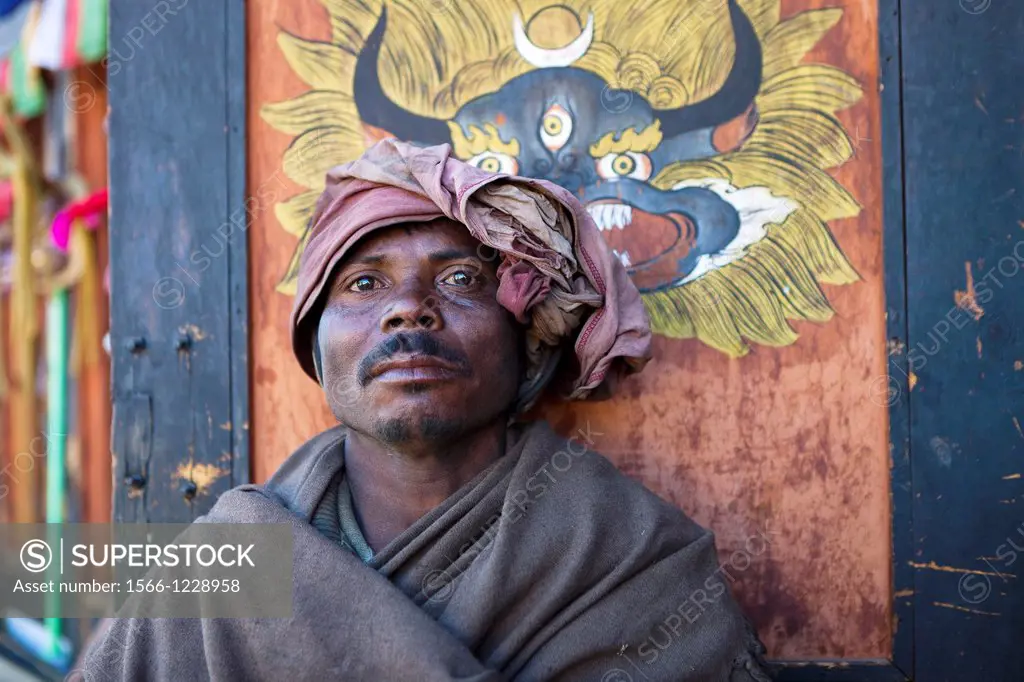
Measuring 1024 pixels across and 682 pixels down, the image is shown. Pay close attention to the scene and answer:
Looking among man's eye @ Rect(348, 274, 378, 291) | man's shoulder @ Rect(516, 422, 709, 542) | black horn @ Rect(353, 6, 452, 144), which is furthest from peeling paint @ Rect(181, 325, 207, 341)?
man's shoulder @ Rect(516, 422, 709, 542)

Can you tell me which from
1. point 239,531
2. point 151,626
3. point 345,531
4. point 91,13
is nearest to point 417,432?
point 345,531

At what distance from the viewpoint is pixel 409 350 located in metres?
2.05

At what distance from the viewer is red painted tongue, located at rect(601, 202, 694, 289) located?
253 centimetres

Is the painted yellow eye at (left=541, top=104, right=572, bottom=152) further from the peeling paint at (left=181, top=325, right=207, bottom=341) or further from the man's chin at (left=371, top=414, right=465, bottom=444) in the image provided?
the peeling paint at (left=181, top=325, right=207, bottom=341)

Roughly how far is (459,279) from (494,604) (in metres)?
0.77

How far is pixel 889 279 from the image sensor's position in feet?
8.14

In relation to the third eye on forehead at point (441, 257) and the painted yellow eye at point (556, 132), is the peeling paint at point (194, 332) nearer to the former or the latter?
the third eye on forehead at point (441, 257)

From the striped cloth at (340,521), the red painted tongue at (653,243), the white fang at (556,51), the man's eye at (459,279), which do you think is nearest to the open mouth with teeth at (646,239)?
the red painted tongue at (653,243)

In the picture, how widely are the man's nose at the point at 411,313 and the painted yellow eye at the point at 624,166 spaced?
29.3 inches

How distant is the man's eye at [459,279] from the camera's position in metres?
Answer: 2.18

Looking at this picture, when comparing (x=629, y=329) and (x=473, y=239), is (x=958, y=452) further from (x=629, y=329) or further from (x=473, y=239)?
(x=473, y=239)

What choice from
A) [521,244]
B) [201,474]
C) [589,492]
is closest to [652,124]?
[521,244]

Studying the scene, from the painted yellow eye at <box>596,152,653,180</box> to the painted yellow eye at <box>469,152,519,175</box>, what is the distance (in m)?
0.24

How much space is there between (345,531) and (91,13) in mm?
2460
